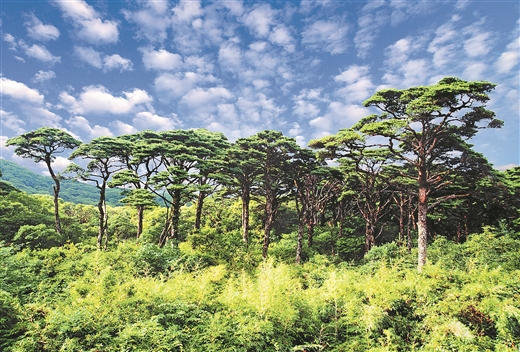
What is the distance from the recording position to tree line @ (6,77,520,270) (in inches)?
608

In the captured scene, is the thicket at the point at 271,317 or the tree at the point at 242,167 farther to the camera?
the tree at the point at 242,167

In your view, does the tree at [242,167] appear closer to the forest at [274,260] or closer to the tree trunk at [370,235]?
the forest at [274,260]

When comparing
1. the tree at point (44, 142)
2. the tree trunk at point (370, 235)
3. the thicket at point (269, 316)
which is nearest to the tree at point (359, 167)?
the tree trunk at point (370, 235)

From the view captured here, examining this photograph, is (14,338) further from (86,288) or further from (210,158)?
(210,158)

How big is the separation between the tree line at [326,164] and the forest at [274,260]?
127 millimetres

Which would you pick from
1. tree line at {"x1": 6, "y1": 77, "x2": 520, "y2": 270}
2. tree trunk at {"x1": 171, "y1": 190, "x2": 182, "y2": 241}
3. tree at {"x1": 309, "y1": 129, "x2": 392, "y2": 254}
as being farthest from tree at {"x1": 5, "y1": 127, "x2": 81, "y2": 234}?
tree at {"x1": 309, "y1": 129, "x2": 392, "y2": 254}

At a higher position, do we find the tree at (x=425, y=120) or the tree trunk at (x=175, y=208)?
the tree at (x=425, y=120)

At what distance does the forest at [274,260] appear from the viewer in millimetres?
6676

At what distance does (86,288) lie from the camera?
27.9 ft

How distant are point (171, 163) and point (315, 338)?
18.8 metres

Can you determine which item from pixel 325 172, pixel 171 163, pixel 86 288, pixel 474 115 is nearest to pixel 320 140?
pixel 325 172

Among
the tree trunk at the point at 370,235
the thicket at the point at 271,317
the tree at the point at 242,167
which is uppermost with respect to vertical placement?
the tree at the point at 242,167

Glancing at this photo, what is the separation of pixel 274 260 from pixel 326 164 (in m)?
10.1

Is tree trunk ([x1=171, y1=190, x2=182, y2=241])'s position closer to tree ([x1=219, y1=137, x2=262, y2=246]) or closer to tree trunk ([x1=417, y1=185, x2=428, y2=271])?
tree ([x1=219, y1=137, x2=262, y2=246])
